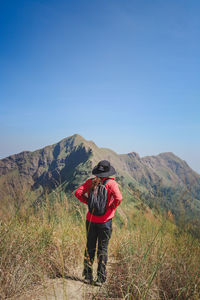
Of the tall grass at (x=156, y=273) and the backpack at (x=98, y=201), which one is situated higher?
the backpack at (x=98, y=201)

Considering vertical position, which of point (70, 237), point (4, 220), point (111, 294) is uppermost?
point (4, 220)

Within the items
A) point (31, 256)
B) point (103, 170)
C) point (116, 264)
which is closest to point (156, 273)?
point (116, 264)

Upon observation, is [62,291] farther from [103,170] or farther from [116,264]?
[103,170]

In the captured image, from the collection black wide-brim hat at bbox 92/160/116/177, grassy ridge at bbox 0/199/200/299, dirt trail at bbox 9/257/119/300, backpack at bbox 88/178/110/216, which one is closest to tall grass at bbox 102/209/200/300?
grassy ridge at bbox 0/199/200/299

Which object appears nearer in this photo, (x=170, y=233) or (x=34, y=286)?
(x=34, y=286)

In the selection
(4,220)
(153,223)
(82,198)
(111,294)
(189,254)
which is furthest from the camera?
(153,223)

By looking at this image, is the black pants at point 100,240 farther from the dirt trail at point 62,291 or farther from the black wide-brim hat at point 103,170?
the black wide-brim hat at point 103,170

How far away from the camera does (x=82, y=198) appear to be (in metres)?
3.33

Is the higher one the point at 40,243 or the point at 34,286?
the point at 40,243

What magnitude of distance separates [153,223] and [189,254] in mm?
1093

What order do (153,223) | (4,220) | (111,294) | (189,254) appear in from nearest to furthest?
(111,294) < (189,254) < (4,220) < (153,223)

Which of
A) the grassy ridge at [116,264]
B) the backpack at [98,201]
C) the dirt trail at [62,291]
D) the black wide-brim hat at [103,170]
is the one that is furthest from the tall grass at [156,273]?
the black wide-brim hat at [103,170]

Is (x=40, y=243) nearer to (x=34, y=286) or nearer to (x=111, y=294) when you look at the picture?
(x=34, y=286)

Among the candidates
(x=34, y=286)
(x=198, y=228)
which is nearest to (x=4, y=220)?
(x=34, y=286)
